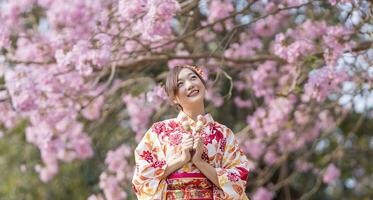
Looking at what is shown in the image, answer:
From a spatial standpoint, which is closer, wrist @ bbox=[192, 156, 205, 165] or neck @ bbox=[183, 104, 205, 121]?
wrist @ bbox=[192, 156, 205, 165]

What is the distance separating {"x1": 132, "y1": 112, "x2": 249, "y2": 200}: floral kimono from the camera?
8.74 feet

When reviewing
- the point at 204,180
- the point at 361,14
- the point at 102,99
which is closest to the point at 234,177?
the point at 204,180

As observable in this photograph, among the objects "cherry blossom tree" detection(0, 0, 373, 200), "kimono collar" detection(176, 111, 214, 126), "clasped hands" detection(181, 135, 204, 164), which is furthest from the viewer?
"cherry blossom tree" detection(0, 0, 373, 200)

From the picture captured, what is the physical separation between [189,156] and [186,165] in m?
0.05

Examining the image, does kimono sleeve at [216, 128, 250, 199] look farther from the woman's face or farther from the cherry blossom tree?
the cherry blossom tree

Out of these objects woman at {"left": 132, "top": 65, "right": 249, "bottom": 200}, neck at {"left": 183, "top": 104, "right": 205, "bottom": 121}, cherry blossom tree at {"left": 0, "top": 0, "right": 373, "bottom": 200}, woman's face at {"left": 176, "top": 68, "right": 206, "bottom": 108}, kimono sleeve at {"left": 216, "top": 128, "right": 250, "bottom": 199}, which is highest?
woman's face at {"left": 176, "top": 68, "right": 206, "bottom": 108}

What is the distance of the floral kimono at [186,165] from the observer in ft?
8.74

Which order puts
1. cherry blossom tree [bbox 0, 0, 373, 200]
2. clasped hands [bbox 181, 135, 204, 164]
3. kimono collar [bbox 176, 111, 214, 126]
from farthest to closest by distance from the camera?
1. cherry blossom tree [bbox 0, 0, 373, 200]
2. kimono collar [bbox 176, 111, 214, 126]
3. clasped hands [bbox 181, 135, 204, 164]

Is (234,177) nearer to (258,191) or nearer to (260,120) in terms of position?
(260,120)

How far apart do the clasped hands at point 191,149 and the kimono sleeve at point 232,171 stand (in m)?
0.09

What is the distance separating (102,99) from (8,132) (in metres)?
1.38

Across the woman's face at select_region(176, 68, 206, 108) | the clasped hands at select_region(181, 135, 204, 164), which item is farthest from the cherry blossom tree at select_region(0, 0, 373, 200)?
the clasped hands at select_region(181, 135, 204, 164)

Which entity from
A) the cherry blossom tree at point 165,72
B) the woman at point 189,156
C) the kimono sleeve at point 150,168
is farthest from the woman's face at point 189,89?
the cherry blossom tree at point 165,72

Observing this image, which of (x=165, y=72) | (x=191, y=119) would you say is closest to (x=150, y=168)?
(x=191, y=119)
